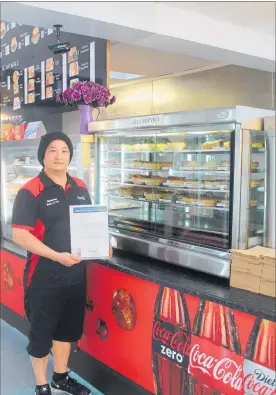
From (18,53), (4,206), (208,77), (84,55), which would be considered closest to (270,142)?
(84,55)

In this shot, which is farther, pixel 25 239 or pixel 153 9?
pixel 153 9

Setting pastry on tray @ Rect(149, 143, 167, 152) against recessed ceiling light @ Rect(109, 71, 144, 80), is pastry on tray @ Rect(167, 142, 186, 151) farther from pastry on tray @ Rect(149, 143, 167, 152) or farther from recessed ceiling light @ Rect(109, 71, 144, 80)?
recessed ceiling light @ Rect(109, 71, 144, 80)

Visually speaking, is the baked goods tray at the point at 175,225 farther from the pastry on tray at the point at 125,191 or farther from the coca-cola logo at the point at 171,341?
the coca-cola logo at the point at 171,341

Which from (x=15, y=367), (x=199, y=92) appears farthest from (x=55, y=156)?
(x=199, y=92)

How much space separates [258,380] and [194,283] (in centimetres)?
59

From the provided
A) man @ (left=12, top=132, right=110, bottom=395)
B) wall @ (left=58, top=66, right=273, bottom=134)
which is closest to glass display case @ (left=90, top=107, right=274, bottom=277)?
man @ (left=12, top=132, right=110, bottom=395)

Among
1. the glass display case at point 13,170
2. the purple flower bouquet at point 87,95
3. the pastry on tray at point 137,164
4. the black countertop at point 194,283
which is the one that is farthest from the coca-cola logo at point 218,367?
the glass display case at point 13,170

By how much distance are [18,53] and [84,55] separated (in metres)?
1.49

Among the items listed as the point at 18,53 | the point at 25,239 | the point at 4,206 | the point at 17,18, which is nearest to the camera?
the point at 25,239

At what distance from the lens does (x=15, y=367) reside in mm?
3381

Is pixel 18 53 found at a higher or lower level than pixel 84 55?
higher

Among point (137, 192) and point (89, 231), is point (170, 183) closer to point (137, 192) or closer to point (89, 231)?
point (137, 192)

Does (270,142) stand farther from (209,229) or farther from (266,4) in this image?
(266,4)

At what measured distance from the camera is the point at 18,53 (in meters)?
4.98
